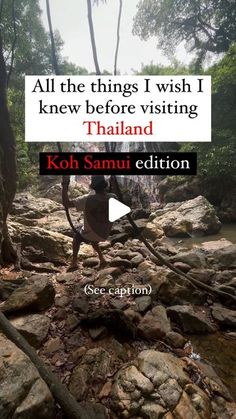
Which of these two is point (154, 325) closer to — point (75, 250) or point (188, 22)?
point (75, 250)

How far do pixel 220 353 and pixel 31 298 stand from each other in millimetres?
2270

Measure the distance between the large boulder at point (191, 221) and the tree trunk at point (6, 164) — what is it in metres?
6.64

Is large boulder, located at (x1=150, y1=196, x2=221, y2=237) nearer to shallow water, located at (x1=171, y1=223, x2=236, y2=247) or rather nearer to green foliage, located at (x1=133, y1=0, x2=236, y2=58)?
shallow water, located at (x1=171, y1=223, x2=236, y2=247)

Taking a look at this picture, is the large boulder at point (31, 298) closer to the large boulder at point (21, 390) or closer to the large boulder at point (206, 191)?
the large boulder at point (21, 390)

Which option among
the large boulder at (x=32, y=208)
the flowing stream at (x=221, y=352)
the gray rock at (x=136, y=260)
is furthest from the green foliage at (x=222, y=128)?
the flowing stream at (x=221, y=352)

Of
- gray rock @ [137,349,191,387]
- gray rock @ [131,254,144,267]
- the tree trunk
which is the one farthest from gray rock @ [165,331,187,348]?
the tree trunk

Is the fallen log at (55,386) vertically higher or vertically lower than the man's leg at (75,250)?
lower

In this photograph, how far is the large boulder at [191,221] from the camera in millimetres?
11188

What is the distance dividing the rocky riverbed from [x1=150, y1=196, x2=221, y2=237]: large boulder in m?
5.81

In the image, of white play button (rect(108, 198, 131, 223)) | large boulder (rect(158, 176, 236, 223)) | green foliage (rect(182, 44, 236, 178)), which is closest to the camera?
white play button (rect(108, 198, 131, 223))

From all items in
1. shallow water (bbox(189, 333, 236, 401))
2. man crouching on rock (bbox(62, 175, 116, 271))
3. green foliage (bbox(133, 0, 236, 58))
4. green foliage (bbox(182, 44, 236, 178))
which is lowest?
shallow water (bbox(189, 333, 236, 401))

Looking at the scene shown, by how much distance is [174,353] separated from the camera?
2.90 m

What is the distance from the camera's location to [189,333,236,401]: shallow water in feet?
8.90

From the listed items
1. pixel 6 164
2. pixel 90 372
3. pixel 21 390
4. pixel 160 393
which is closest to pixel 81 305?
pixel 90 372
